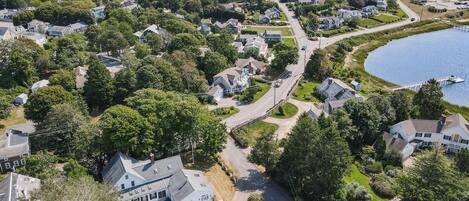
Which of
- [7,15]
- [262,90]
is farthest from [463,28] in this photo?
[7,15]

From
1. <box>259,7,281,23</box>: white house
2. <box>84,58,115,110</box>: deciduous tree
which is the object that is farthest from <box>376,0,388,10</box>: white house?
<box>84,58,115,110</box>: deciduous tree

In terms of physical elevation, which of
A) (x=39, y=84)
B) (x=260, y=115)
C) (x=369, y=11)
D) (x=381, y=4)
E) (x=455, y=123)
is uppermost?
(x=381, y=4)

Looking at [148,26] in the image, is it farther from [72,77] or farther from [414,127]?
[414,127]

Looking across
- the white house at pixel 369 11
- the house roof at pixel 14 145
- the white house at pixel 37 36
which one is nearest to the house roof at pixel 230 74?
the house roof at pixel 14 145

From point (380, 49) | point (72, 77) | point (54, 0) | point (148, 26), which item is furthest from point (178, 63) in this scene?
point (54, 0)

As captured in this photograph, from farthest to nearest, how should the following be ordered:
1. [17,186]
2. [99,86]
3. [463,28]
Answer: [463,28], [99,86], [17,186]

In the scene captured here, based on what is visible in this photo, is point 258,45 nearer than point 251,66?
No

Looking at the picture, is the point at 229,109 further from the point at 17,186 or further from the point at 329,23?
the point at 329,23

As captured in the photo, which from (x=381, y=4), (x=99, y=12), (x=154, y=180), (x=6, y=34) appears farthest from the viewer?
(x=381, y=4)
